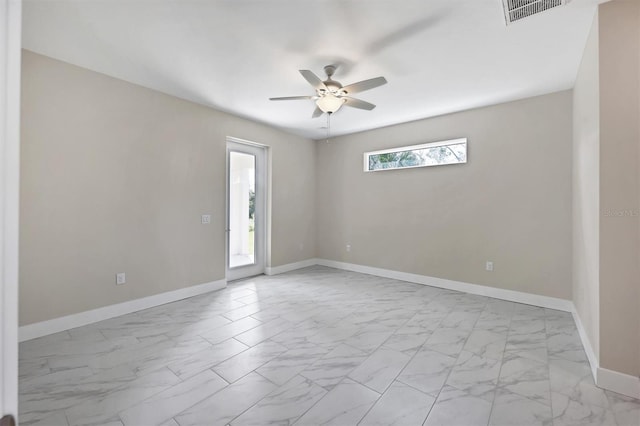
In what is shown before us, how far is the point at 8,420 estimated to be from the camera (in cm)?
60

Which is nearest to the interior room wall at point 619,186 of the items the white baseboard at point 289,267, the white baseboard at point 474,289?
the white baseboard at point 474,289

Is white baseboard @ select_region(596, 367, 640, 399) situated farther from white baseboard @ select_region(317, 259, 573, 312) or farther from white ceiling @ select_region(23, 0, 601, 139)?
white ceiling @ select_region(23, 0, 601, 139)

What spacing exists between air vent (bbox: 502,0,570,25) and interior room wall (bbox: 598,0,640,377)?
0.38 metres

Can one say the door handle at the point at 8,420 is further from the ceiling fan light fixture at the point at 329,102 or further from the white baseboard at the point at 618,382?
the white baseboard at the point at 618,382

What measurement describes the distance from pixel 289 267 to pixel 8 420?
5.03 metres

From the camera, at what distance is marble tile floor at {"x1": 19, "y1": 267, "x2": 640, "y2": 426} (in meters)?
1.79

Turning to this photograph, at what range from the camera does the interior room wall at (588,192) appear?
84.6 inches

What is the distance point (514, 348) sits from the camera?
2.59 meters

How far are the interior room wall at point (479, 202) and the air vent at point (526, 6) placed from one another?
1.99 metres

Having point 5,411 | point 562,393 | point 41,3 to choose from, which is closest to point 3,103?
point 5,411

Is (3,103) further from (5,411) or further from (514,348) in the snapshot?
(514,348)

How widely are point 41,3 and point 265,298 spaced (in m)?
3.48

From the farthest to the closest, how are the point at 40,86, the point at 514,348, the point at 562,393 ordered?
the point at 40,86
the point at 514,348
the point at 562,393

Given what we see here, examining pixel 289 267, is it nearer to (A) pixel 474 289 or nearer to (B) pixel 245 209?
(B) pixel 245 209
